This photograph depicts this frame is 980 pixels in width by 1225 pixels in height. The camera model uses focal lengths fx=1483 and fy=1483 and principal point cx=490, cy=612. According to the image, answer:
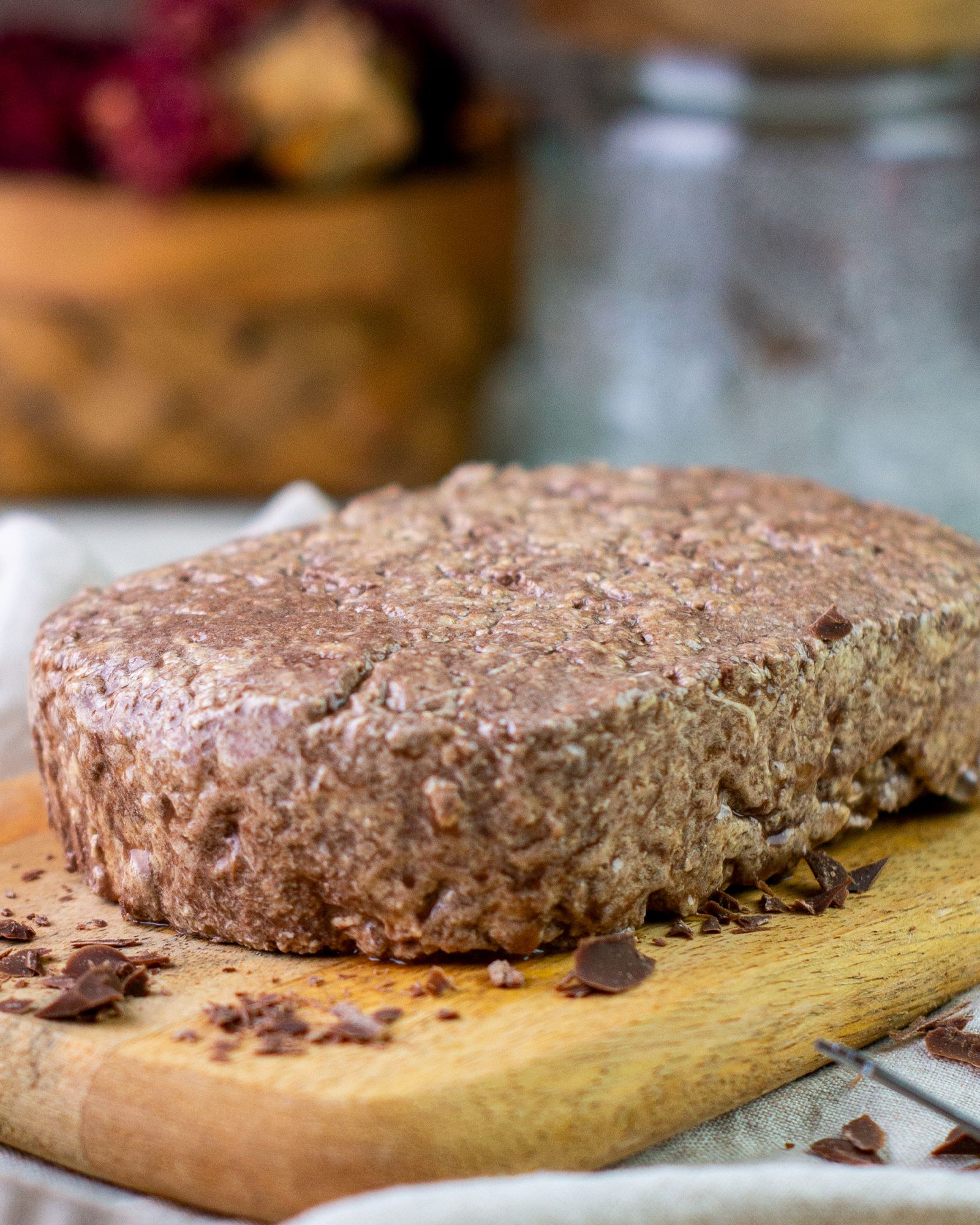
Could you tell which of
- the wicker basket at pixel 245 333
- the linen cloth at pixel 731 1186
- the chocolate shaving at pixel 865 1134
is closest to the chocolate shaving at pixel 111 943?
the linen cloth at pixel 731 1186

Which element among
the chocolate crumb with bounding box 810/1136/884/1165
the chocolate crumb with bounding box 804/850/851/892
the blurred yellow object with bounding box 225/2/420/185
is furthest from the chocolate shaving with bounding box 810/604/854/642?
the blurred yellow object with bounding box 225/2/420/185

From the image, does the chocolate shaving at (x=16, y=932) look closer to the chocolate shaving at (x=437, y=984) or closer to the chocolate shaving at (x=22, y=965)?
the chocolate shaving at (x=22, y=965)

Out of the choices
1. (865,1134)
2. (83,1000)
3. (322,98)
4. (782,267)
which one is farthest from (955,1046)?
(322,98)

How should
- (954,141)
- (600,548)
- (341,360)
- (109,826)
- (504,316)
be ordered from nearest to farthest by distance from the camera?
1. (109,826)
2. (600,548)
3. (954,141)
4. (341,360)
5. (504,316)

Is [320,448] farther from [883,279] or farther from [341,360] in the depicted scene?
[883,279]

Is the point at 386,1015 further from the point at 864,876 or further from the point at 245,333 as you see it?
the point at 245,333

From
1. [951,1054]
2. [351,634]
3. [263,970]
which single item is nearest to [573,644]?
[351,634]
